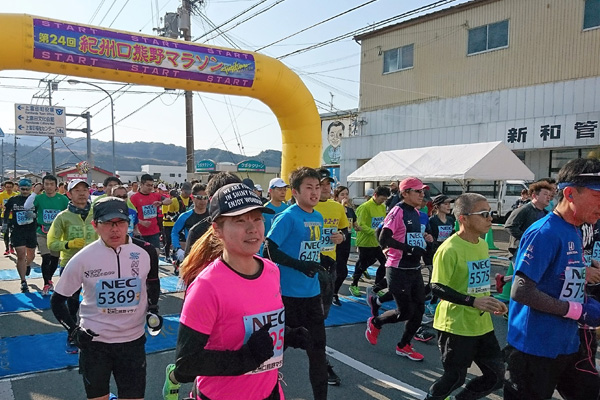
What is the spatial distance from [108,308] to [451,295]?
7.80 feet

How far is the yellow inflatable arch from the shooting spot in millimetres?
7828

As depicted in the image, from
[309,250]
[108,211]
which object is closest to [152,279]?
[108,211]

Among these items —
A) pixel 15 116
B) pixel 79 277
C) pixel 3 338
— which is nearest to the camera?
pixel 79 277

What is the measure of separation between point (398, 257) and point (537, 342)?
2.58 m

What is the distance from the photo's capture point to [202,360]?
6.00 ft

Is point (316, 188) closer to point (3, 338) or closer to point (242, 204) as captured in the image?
point (242, 204)

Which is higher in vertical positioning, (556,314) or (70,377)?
(556,314)

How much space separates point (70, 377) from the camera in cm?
448

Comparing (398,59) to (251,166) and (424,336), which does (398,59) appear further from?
(251,166)

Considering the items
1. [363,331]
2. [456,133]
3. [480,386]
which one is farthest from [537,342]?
[456,133]

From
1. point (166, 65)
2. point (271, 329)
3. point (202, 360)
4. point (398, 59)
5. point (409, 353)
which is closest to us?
point (202, 360)

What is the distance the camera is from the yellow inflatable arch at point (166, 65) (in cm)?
783

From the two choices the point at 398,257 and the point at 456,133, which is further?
the point at 456,133

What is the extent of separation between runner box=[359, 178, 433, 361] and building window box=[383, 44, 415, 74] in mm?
18593
